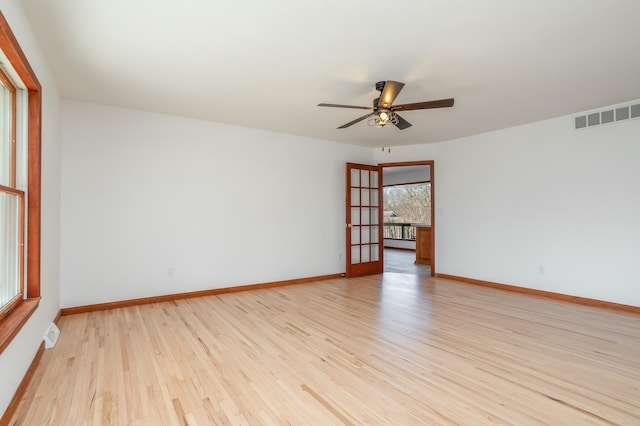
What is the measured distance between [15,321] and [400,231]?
10405 mm

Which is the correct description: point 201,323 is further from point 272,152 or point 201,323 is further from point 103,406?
point 272,152

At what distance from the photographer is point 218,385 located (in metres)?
2.15

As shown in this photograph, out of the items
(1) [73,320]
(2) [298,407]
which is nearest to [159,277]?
(1) [73,320]

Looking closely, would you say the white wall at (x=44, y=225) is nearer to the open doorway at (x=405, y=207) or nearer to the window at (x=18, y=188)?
the window at (x=18, y=188)

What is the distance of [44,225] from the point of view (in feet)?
9.11

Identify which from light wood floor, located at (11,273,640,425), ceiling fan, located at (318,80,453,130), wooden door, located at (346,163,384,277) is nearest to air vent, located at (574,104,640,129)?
light wood floor, located at (11,273,640,425)

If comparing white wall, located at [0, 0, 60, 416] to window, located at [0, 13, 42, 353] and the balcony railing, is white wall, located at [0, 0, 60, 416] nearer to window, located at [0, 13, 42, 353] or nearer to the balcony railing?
window, located at [0, 13, 42, 353]

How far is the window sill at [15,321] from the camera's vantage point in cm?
167

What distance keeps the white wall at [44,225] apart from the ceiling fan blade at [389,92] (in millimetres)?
2498

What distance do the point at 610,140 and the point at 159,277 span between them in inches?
238

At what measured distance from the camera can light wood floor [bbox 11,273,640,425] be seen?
6.09 ft

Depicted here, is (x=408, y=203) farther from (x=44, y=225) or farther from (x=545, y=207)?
(x=44, y=225)

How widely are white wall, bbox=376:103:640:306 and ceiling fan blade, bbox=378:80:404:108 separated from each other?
299 centimetres

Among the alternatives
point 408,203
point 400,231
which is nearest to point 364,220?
point 400,231
